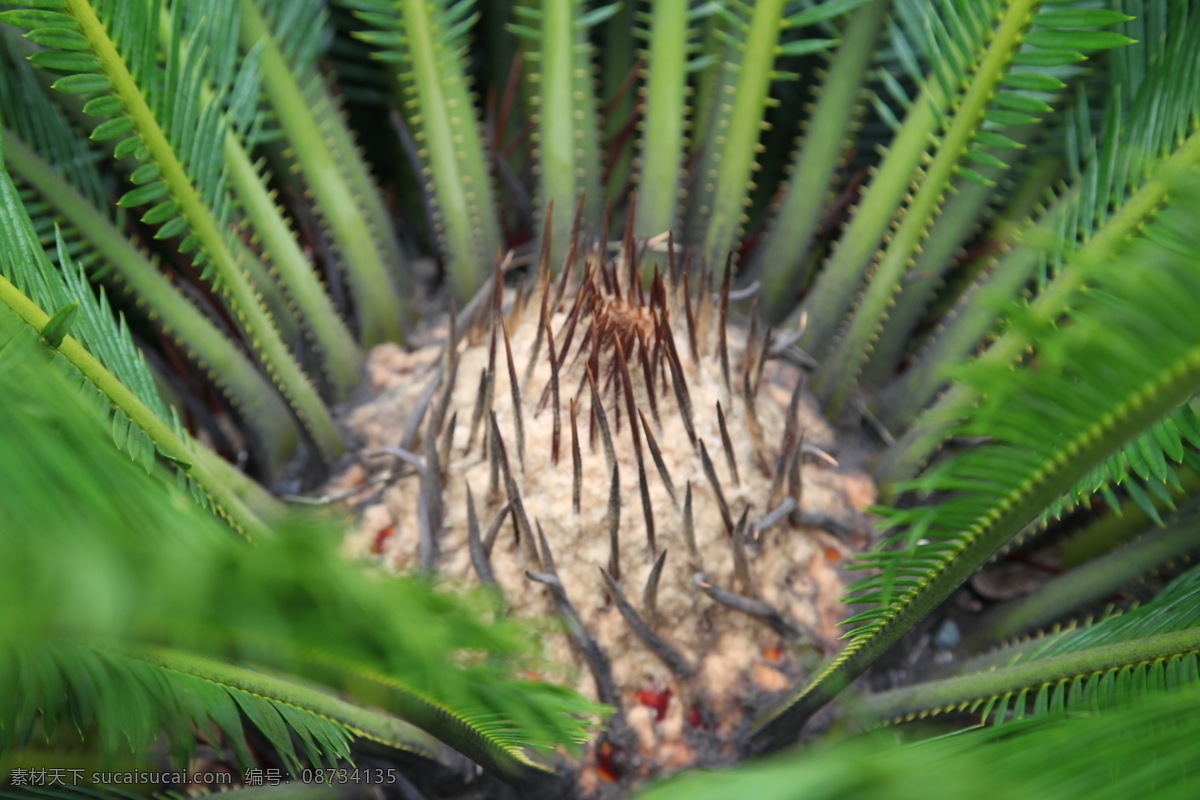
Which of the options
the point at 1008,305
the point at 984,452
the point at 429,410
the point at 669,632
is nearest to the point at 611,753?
the point at 669,632

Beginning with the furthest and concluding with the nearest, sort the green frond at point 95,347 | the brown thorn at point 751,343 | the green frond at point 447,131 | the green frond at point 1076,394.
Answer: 1. the green frond at point 447,131
2. the brown thorn at point 751,343
3. the green frond at point 95,347
4. the green frond at point 1076,394

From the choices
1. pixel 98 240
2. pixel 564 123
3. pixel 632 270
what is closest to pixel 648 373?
pixel 632 270

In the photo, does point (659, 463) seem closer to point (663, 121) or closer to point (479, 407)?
point (479, 407)

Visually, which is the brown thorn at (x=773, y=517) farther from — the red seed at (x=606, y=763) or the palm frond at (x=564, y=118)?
the palm frond at (x=564, y=118)

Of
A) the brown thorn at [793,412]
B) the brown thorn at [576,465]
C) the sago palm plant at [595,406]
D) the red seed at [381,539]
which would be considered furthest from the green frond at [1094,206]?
the red seed at [381,539]

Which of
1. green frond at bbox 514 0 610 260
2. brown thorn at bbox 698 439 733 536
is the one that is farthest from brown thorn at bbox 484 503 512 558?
green frond at bbox 514 0 610 260

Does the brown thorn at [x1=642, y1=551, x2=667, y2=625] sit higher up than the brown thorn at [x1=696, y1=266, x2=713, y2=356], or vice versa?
the brown thorn at [x1=696, y1=266, x2=713, y2=356]

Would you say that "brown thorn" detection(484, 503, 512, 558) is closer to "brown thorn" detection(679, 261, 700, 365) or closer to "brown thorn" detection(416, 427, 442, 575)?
"brown thorn" detection(416, 427, 442, 575)
